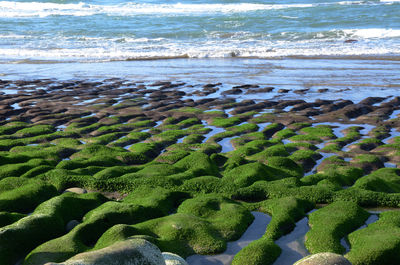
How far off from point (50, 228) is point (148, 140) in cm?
453

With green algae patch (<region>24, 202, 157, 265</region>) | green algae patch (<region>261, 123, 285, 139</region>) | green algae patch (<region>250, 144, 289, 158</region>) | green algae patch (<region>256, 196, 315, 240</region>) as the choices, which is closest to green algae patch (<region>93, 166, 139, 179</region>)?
green algae patch (<region>24, 202, 157, 265</region>)

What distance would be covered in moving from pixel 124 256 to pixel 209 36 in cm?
2764

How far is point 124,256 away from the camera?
3418 millimetres

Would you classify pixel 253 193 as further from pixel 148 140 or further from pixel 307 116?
pixel 307 116

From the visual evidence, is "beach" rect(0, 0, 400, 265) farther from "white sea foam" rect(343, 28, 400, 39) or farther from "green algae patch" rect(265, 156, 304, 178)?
"white sea foam" rect(343, 28, 400, 39)

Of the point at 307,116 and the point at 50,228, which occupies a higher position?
the point at 50,228

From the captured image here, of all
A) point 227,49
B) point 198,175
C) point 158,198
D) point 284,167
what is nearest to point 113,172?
point 198,175

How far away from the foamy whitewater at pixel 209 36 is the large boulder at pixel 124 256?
19378 mm

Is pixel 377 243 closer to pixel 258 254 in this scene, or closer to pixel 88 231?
pixel 258 254

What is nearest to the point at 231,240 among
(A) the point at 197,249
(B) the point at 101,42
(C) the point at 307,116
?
(A) the point at 197,249

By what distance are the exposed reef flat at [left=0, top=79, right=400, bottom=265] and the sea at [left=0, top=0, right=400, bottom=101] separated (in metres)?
3.85

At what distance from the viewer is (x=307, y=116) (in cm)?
1086

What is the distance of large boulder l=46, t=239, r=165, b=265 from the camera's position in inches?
129

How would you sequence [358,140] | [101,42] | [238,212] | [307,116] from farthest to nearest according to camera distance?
1. [101,42]
2. [307,116]
3. [358,140]
4. [238,212]
